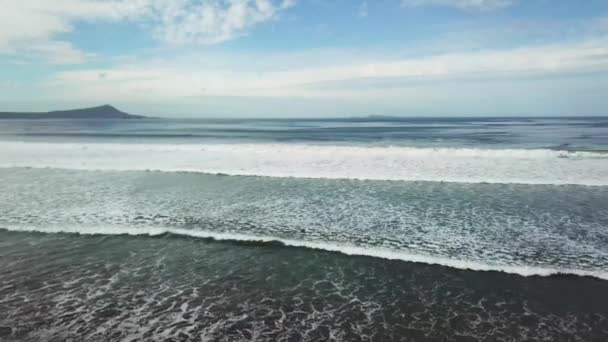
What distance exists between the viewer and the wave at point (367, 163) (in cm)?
1671

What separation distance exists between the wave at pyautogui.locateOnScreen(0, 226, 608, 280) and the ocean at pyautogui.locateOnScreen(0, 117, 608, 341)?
0.16 ft

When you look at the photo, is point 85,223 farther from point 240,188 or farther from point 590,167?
point 590,167

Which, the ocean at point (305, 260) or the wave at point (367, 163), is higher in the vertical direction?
the wave at point (367, 163)

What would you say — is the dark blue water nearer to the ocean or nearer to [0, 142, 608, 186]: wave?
[0, 142, 608, 186]: wave

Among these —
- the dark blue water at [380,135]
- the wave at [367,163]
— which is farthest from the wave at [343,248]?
the dark blue water at [380,135]

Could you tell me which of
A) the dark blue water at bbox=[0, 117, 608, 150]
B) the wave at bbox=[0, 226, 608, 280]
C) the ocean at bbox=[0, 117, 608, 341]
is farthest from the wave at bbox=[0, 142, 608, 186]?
the dark blue water at bbox=[0, 117, 608, 150]

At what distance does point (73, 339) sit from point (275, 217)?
605 cm

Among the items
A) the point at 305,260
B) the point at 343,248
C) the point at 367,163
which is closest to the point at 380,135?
the point at 367,163

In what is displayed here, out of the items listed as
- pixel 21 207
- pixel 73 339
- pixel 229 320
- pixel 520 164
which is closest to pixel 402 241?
pixel 229 320

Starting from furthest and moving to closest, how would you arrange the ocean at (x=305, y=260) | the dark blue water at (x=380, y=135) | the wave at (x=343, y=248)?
the dark blue water at (x=380, y=135) < the wave at (x=343, y=248) < the ocean at (x=305, y=260)

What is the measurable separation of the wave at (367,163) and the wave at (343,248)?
869 cm

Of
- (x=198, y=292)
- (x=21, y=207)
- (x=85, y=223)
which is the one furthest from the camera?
(x=21, y=207)

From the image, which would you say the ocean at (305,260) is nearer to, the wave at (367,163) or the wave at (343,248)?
the wave at (343,248)

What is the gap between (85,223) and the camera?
972cm
